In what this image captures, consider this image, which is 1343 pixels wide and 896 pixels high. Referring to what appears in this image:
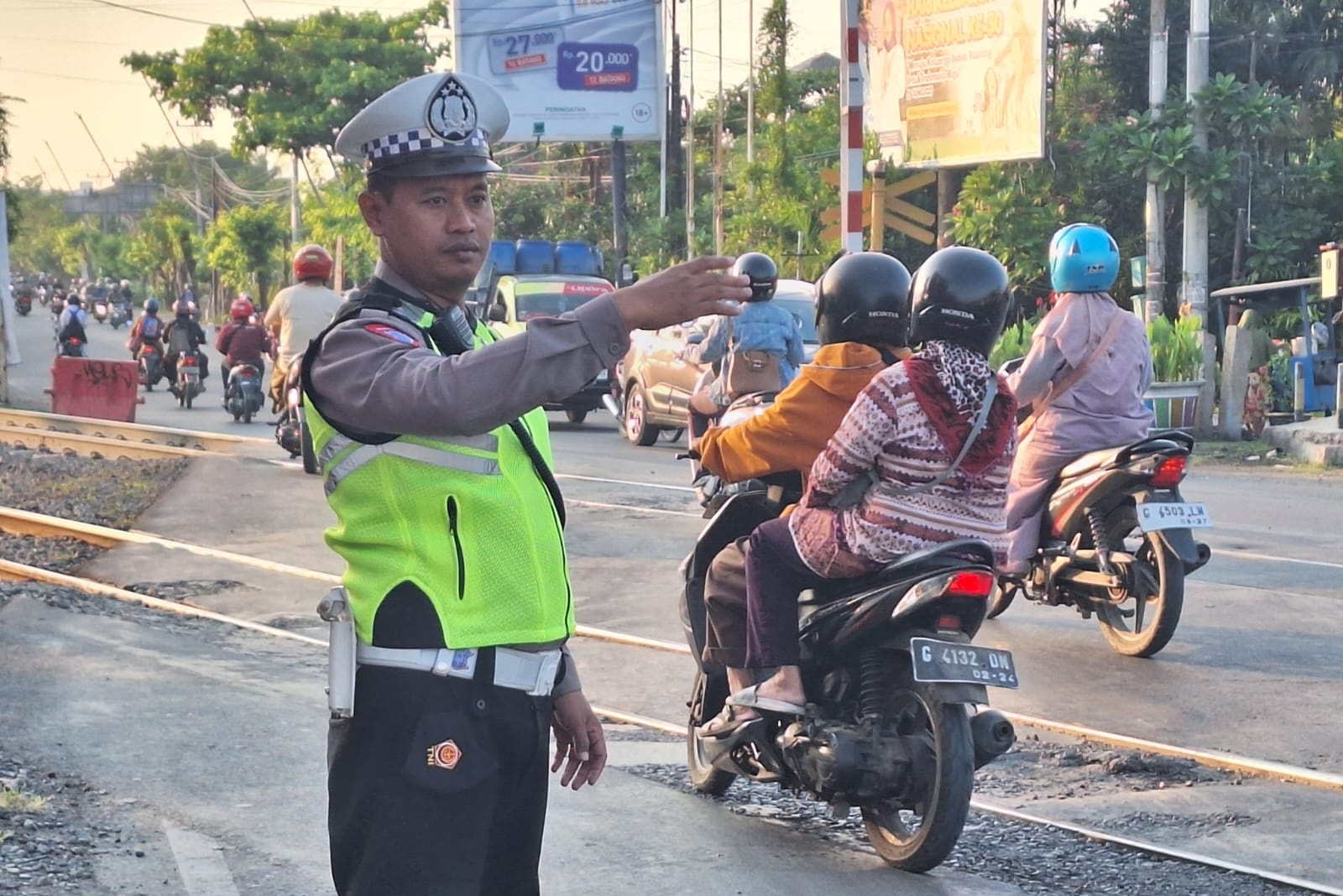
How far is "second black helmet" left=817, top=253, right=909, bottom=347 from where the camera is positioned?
17.4 ft

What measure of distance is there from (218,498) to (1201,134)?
1446cm

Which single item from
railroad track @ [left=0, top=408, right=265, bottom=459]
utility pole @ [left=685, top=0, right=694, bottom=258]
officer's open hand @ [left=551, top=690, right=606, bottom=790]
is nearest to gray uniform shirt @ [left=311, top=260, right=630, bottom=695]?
officer's open hand @ [left=551, top=690, right=606, bottom=790]

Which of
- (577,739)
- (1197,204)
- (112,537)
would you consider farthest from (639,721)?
(1197,204)

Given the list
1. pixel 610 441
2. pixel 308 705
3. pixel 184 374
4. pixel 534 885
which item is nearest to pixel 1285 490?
pixel 610 441

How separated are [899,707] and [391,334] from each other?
2641mm

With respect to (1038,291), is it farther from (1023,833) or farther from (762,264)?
(1023,833)

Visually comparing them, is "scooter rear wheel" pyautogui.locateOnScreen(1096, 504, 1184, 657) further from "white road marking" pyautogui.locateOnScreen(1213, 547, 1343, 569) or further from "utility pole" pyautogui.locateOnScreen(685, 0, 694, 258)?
"utility pole" pyautogui.locateOnScreen(685, 0, 694, 258)

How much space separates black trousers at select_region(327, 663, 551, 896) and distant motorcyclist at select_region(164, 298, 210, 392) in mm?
23104

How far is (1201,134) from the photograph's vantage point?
75.6 ft

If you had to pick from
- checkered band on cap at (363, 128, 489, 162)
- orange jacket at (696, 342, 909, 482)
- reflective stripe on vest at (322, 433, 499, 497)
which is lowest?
orange jacket at (696, 342, 909, 482)

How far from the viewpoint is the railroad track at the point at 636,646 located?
4992mm

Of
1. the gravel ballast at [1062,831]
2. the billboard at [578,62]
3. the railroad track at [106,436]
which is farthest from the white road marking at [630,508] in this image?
the billboard at [578,62]

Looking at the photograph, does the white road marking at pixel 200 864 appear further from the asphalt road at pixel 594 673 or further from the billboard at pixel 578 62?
the billboard at pixel 578 62

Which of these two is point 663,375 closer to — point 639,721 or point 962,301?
point 639,721
